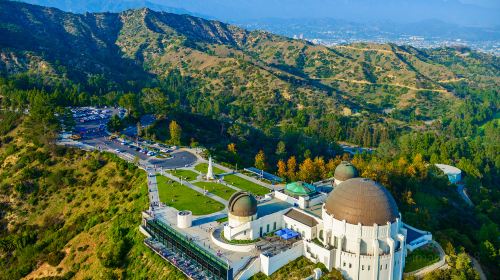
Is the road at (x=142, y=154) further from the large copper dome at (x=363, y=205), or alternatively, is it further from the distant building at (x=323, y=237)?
the large copper dome at (x=363, y=205)

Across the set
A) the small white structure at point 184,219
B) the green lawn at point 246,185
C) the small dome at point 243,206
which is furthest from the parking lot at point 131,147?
the small dome at point 243,206

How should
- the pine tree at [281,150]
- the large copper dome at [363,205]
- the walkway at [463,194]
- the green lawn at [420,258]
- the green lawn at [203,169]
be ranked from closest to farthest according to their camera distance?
the large copper dome at [363,205]
the green lawn at [420,258]
the green lawn at [203,169]
the walkway at [463,194]
the pine tree at [281,150]

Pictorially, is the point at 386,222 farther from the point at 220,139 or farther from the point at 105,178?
the point at 220,139

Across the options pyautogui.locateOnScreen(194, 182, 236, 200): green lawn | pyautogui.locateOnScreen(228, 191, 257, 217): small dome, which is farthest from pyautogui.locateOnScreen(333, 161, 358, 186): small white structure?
pyautogui.locateOnScreen(228, 191, 257, 217): small dome

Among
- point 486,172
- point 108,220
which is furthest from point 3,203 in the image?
point 486,172

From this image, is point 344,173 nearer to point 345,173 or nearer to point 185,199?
point 345,173

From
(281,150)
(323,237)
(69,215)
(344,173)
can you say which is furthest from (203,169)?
(281,150)
